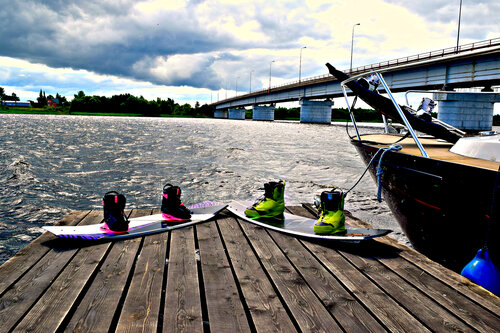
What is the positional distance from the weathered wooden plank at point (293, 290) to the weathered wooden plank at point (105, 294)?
1.31 meters

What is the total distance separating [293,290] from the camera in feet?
9.77

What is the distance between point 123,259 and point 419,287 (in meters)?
2.82

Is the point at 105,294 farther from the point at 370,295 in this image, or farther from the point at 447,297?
the point at 447,297

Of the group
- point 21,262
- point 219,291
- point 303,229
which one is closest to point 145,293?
point 219,291

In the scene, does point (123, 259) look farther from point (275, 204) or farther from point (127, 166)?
point (127, 166)

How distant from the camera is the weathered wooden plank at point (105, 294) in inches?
94.7

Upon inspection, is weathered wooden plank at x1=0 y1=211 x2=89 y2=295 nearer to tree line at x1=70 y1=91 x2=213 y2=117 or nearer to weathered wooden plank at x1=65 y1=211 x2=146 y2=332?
weathered wooden plank at x1=65 y1=211 x2=146 y2=332

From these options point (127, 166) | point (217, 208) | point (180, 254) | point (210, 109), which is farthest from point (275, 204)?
point (210, 109)

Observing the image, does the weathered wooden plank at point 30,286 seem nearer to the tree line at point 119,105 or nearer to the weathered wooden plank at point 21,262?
the weathered wooden plank at point 21,262

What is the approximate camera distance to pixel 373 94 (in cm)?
605

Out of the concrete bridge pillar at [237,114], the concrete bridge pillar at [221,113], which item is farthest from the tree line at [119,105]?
the concrete bridge pillar at [237,114]

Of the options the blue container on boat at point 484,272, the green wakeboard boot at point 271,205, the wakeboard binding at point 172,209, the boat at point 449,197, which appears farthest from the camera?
the green wakeboard boot at point 271,205

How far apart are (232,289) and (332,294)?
0.83 m

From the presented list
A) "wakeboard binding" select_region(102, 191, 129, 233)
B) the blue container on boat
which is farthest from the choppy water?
the blue container on boat
